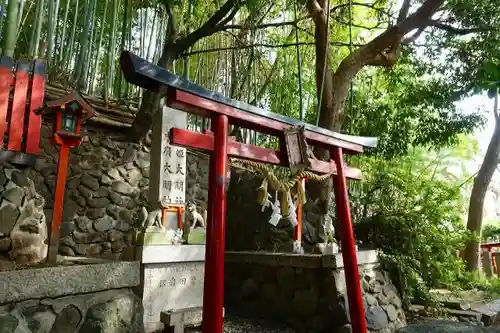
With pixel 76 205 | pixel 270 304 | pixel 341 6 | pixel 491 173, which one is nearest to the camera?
pixel 270 304

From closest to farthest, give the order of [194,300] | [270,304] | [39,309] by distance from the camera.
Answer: [39,309] → [194,300] → [270,304]

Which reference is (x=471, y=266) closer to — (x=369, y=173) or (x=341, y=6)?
(x=369, y=173)

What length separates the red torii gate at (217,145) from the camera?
260cm

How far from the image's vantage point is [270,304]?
5.57 metres

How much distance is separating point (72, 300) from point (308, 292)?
11.2ft

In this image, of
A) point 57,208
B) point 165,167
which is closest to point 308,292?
point 165,167

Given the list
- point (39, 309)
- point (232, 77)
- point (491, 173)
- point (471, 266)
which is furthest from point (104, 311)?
point (491, 173)

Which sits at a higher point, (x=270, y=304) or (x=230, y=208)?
(x=230, y=208)

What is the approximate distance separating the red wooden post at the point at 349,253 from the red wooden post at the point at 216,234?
170 cm

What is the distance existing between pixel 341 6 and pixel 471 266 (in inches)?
269

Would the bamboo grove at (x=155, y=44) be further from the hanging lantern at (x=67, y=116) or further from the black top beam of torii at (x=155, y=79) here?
the black top beam of torii at (x=155, y=79)

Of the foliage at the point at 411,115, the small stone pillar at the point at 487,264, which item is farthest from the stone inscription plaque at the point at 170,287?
the small stone pillar at the point at 487,264

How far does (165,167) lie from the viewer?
5172 mm

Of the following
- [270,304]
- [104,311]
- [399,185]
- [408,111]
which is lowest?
[270,304]
